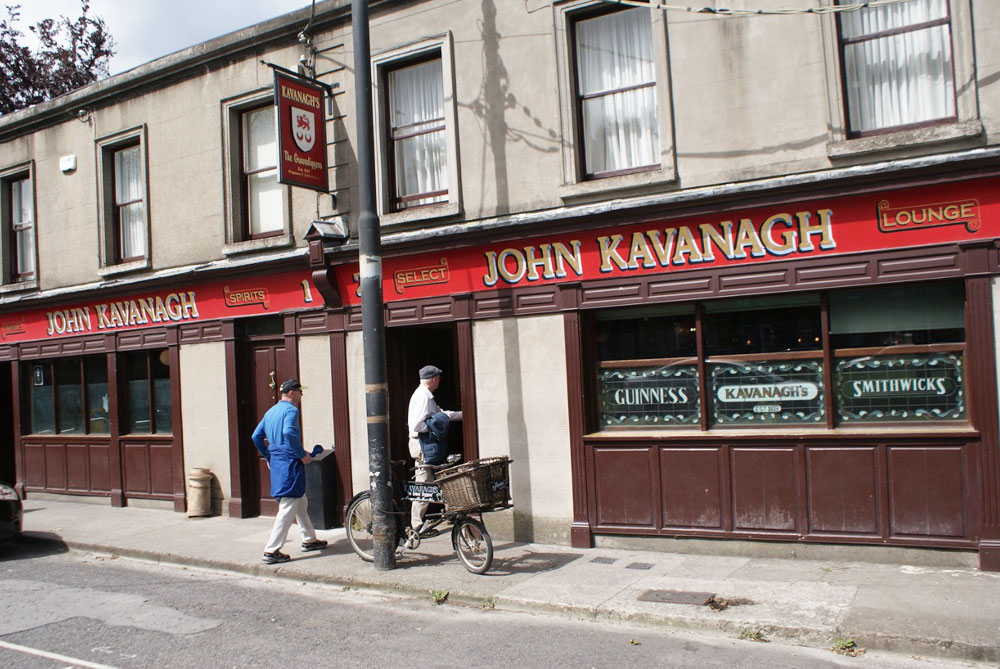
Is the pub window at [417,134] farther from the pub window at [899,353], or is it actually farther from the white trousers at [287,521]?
the pub window at [899,353]

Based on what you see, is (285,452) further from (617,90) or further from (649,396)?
(617,90)

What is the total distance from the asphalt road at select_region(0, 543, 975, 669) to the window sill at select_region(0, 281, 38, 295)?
299 inches

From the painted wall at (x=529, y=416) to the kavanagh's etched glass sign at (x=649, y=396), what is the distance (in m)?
0.50

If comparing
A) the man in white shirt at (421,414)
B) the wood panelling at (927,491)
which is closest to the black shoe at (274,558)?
the man in white shirt at (421,414)

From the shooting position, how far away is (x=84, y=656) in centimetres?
631

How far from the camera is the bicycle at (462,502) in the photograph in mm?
7988

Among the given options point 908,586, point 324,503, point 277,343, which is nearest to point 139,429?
point 277,343

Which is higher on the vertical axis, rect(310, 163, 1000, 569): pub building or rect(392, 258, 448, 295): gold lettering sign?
rect(392, 258, 448, 295): gold lettering sign

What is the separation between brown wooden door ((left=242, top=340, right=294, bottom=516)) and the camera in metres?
12.0

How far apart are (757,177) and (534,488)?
411 centimetres

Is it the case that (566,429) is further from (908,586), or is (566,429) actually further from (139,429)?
(139,429)

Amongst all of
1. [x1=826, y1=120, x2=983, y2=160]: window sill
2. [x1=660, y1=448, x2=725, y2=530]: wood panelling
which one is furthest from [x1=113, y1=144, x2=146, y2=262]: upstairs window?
[x1=826, y1=120, x2=983, y2=160]: window sill

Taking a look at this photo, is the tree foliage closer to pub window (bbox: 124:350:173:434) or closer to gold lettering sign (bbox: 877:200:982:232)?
pub window (bbox: 124:350:173:434)

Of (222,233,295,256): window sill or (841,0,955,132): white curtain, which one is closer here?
(841,0,955,132): white curtain
